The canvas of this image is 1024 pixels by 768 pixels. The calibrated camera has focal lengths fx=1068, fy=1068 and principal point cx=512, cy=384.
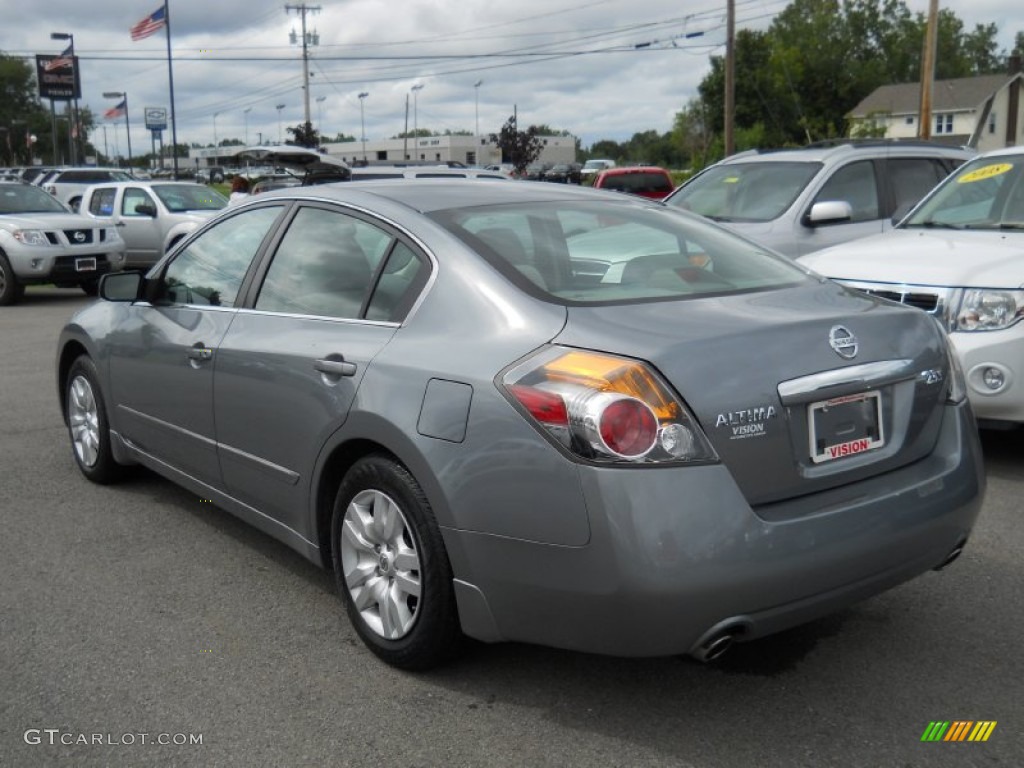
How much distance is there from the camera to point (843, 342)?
126 inches

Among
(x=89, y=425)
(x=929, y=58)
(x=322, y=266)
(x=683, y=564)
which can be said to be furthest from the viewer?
(x=929, y=58)

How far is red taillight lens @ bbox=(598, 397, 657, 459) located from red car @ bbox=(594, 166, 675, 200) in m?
21.5

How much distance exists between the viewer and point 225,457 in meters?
4.31

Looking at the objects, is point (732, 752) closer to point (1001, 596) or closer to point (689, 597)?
point (689, 597)

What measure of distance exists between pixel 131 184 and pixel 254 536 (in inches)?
608

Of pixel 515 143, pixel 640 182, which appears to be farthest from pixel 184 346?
pixel 515 143

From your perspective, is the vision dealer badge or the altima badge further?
the altima badge

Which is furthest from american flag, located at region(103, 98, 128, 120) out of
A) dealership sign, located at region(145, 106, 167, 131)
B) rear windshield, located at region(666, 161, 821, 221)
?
rear windshield, located at region(666, 161, 821, 221)

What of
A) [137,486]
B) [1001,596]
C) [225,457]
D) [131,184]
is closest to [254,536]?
[225,457]

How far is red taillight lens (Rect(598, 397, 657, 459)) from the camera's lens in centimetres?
283

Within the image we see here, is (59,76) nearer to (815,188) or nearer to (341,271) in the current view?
(815,188)

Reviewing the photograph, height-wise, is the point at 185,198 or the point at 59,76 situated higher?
the point at 59,76

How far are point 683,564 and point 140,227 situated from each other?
17.1 meters

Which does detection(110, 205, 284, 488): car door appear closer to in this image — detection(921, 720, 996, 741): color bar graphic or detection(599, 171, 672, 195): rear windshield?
detection(921, 720, 996, 741): color bar graphic
